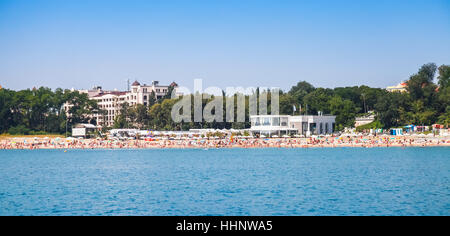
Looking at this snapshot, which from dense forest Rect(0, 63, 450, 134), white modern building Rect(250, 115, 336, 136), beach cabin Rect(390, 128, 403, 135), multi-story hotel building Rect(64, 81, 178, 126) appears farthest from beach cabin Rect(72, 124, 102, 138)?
beach cabin Rect(390, 128, 403, 135)

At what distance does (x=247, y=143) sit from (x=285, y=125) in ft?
54.4

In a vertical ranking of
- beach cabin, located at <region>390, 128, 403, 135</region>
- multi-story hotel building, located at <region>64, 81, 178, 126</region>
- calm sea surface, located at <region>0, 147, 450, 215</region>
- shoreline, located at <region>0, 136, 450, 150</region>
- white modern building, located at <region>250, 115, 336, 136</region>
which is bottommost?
calm sea surface, located at <region>0, 147, 450, 215</region>

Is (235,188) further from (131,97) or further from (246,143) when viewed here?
(131,97)

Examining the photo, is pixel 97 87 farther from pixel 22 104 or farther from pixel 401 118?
pixel 401 118

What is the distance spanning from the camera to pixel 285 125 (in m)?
93.6

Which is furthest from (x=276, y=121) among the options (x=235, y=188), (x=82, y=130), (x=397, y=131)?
(x=235, y=188)

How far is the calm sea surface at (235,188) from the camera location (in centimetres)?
2591

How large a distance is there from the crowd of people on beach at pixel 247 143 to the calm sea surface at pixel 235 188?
2054 centimetres

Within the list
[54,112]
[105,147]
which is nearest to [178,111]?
[105,147]

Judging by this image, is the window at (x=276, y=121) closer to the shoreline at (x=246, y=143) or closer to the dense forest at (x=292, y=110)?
the dense forest at (x=292, y=110)

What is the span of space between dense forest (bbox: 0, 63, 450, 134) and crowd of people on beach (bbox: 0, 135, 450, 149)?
12331 millimetres

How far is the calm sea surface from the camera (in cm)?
2591

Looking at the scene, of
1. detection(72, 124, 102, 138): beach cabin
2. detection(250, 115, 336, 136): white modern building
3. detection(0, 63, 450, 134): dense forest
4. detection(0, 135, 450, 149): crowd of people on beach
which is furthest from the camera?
detection(72, 124, 102, 138): beach cabin

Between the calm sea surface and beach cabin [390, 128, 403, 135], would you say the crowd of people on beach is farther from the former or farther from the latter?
the calm sea surface
